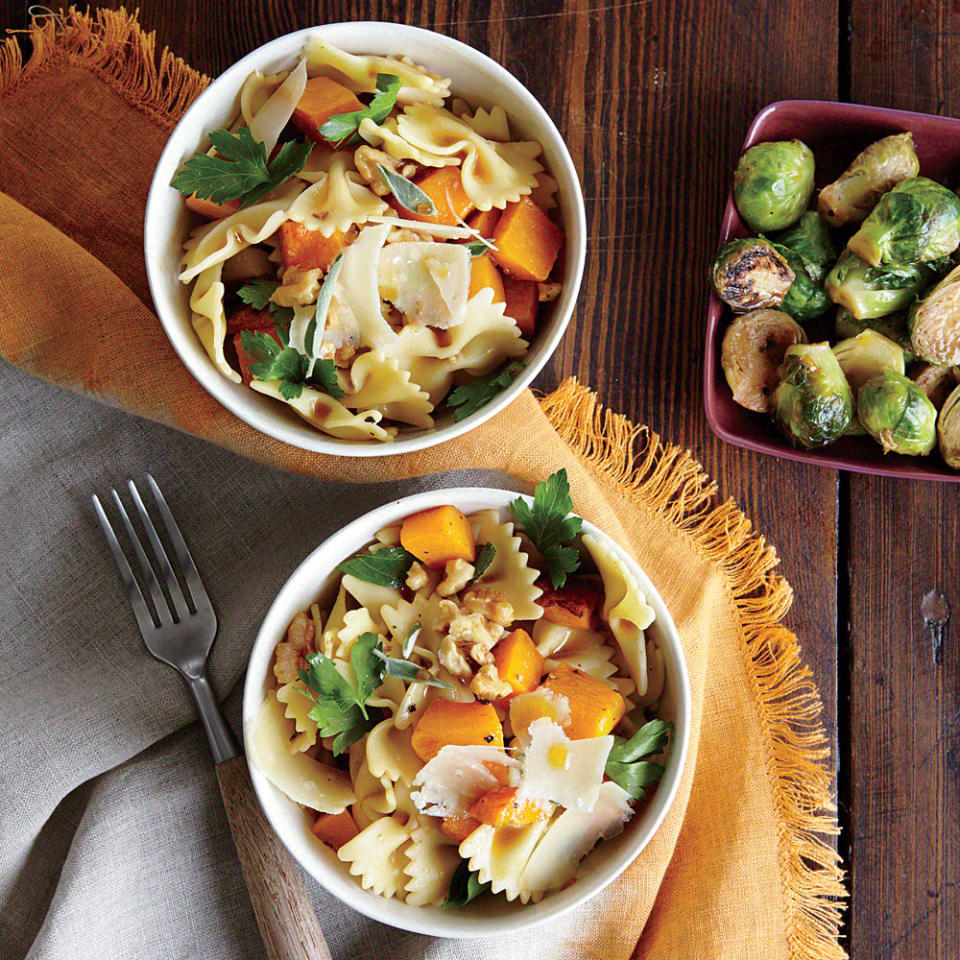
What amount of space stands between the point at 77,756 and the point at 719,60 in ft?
7.45

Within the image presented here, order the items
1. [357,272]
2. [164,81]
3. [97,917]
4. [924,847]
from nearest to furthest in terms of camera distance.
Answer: [357,272] < [97,917] < [164,81] < [924,847]

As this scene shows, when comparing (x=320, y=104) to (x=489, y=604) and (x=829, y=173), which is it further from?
(x=829, y=173)

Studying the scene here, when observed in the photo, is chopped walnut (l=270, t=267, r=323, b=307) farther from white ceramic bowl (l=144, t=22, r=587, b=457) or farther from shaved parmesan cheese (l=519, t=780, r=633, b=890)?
shaved parmesan cheese (l=519, t=780, r=633, b=890)

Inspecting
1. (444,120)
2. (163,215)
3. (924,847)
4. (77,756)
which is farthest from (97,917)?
(924,847)

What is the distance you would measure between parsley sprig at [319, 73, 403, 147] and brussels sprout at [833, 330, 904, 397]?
1.22 meters

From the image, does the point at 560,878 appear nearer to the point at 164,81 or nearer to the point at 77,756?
the point at 77,756

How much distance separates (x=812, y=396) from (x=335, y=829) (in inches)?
55.2

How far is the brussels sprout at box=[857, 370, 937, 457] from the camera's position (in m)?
2.17

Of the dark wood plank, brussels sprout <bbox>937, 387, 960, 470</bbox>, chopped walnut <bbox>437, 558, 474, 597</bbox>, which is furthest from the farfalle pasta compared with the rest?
the dark wood plank

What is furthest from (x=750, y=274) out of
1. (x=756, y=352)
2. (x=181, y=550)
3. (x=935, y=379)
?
(x=181, y=550)

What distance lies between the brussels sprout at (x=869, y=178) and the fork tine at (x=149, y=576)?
1814 millimetres

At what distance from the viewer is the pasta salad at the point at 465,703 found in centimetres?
176

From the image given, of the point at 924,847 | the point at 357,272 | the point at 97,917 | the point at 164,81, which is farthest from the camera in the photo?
Answer: the point at 924,847

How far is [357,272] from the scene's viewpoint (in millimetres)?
1776
